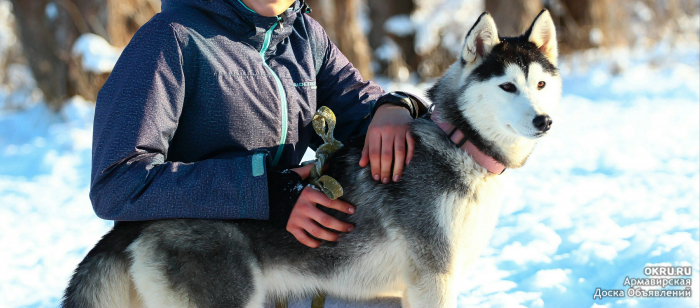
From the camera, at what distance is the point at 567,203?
150 inches

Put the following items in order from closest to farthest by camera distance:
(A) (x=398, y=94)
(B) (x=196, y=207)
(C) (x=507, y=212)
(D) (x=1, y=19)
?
(B) (x=196, y=207) → (A) (x=398, y=94) → (C) (x=507, y=212) → (D) (x=1, y=19)

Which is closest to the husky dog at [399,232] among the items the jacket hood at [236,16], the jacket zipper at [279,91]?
the jacket zipper at [279,91]

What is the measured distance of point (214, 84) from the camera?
194 cm

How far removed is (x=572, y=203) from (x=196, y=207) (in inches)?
119

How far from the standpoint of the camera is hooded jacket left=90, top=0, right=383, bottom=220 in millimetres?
1723

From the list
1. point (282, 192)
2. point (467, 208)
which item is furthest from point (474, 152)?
point (282, 192)

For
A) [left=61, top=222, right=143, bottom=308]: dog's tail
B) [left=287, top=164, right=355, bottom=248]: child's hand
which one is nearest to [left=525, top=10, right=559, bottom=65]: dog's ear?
[left=287, top=164, right=355, bottom=248]: child's hand

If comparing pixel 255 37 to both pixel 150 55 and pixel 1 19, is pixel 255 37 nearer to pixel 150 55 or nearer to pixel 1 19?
pixel 150 55

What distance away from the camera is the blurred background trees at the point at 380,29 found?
7547mm

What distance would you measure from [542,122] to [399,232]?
0.64m

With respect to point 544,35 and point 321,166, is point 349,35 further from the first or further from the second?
point 321,166

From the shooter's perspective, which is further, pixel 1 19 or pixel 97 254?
pixel 1 19

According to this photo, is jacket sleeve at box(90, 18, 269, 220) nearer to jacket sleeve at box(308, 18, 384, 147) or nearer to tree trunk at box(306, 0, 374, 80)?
jacket sleeve at box(308, 18, 384, 147)

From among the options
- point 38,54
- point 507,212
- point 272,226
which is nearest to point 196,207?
point 272,226
